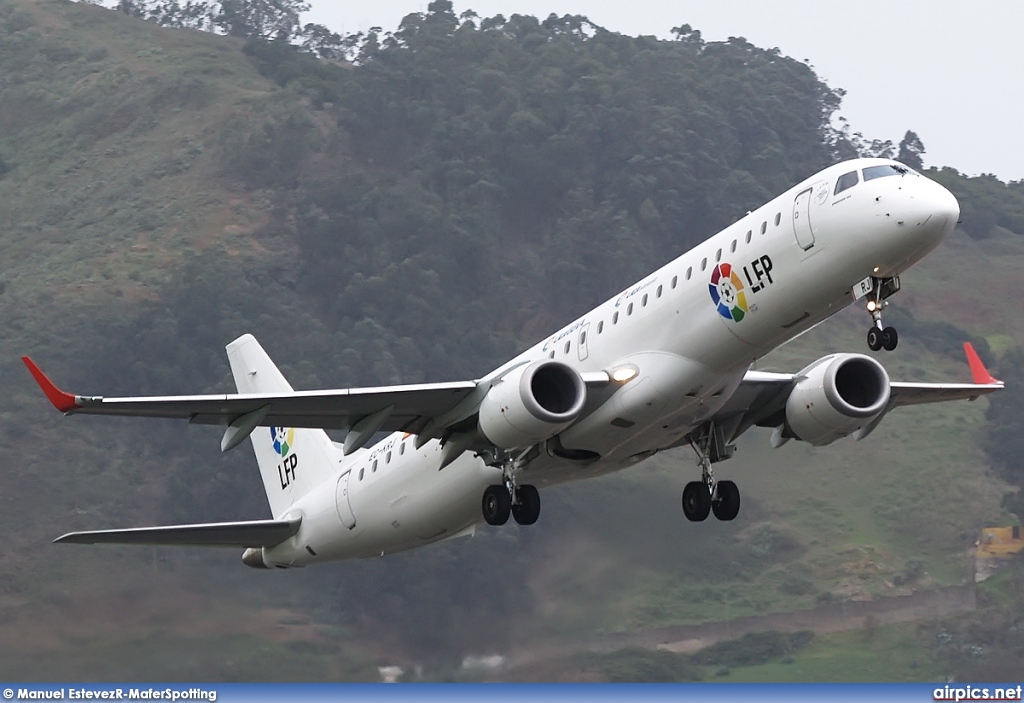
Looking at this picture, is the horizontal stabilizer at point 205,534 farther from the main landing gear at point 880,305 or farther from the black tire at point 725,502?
the main landing gear at point 880,305

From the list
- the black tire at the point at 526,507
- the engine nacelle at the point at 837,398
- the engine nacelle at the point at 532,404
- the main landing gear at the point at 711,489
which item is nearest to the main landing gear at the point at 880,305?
the engine nacelle at the point at 837,398

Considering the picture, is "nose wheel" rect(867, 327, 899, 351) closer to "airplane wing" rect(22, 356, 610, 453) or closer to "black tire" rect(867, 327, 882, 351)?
"black tire" rect(867, 327, 882, 351)

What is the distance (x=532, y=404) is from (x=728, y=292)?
3.45m

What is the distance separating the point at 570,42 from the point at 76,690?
111324 mm

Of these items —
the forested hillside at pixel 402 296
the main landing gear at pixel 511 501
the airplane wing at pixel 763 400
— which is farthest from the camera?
the forested hillside at pixel 402 296

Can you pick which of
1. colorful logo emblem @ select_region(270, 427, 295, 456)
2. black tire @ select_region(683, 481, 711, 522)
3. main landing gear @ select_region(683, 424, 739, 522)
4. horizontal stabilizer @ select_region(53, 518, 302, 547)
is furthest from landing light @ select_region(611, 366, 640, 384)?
colorful logo emblem @ select_region(270, 427, 295, 456)

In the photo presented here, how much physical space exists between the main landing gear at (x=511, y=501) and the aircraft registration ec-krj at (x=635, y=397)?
0.11ft

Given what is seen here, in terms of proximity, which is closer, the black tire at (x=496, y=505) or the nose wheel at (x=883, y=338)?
the nose wheel at (x=883, y=338)

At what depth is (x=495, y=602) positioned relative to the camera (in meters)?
47.5

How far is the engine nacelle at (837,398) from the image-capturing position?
2898 cm

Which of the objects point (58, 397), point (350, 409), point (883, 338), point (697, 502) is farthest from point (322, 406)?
point (883, 338)

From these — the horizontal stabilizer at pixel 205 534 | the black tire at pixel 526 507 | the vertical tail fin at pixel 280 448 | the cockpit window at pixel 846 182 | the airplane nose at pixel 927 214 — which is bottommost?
the horizontal stabilizer at pixel 205 534

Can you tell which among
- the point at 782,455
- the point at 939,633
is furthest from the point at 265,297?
the point at 939,633

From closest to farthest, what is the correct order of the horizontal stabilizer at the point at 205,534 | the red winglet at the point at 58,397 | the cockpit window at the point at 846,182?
the red winglet at the point at 58,397 → the cockpit window at the point at 846,182 → the horizontal stabilizer at the point at 205,534
